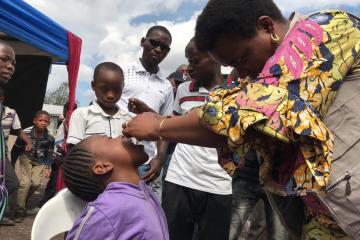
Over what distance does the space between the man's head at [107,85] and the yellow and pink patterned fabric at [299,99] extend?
4.87 ft

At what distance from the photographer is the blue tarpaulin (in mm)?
4949

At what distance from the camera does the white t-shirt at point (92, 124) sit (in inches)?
103

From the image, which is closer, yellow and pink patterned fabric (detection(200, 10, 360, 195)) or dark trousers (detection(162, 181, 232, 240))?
yellow and pink patterned fabric (detection(200, 10, 360, 195))

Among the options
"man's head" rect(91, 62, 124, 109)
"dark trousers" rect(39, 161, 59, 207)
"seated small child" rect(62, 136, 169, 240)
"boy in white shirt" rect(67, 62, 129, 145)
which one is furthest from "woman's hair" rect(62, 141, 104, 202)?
"dark trousers" rect(39, 161, 59, 207)

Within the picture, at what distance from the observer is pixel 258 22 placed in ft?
4.41

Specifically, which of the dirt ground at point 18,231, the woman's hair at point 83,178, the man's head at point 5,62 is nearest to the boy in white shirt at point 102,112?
the man's head at point 5,62

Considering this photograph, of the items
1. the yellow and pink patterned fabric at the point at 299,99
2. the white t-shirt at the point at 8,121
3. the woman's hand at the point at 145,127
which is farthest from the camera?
the white t-shirt at the point at 8,121

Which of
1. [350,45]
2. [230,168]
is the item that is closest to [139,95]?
[230,168]

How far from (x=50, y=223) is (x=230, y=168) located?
725 mm

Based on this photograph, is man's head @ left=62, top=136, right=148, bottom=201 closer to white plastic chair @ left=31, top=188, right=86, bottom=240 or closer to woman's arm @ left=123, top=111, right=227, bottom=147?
white plastic chair @ left=31, top=188, right=86, bottom=240

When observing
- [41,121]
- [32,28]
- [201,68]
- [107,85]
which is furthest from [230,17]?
[41,121]

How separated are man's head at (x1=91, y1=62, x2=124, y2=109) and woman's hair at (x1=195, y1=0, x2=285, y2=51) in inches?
54.1

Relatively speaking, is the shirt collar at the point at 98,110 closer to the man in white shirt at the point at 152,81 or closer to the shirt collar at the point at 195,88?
the man in white shirt at the point at 152,81

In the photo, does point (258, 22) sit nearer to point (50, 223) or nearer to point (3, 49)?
point (50, 223)
